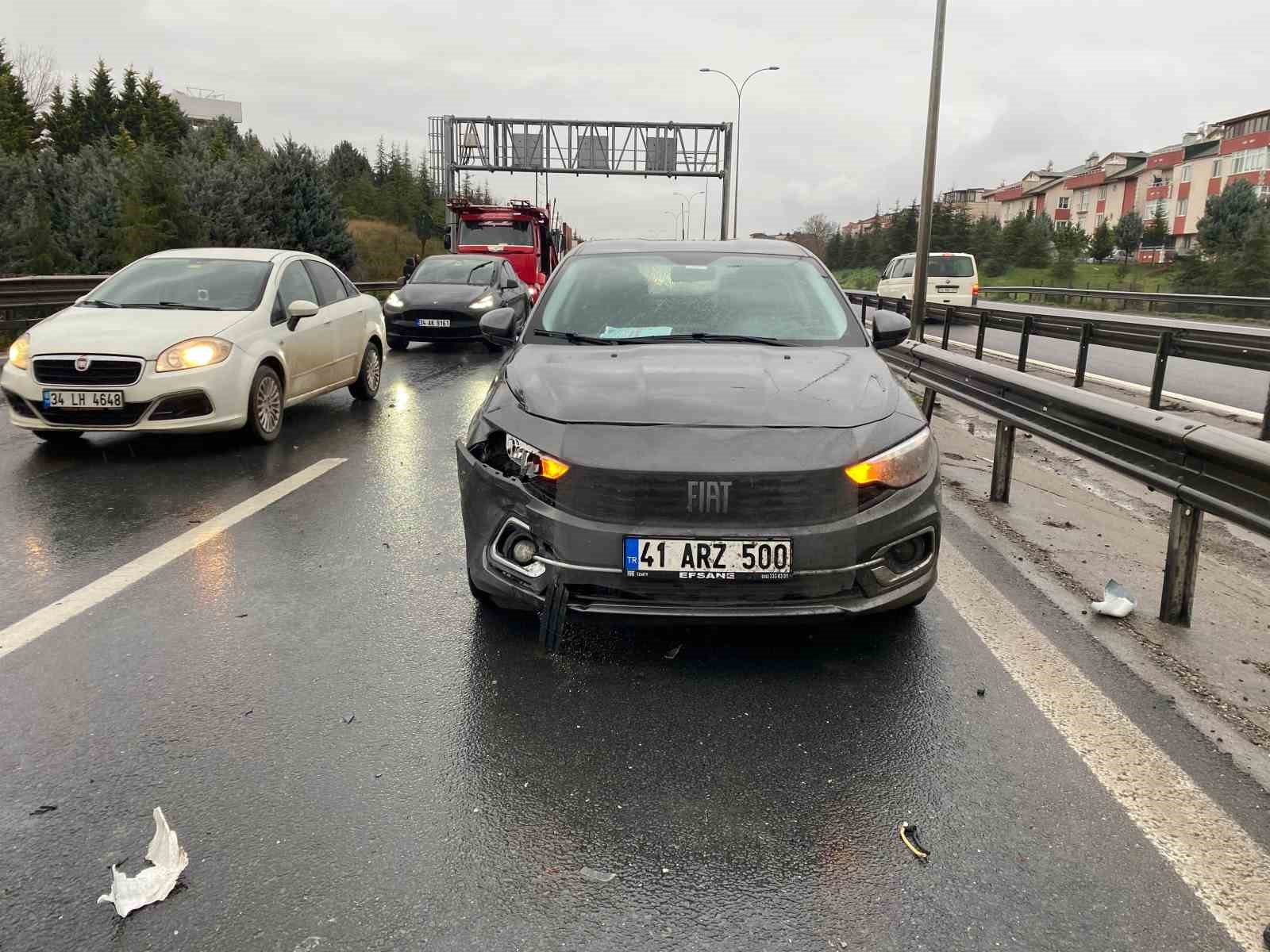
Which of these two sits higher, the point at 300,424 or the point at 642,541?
the point at 642,541

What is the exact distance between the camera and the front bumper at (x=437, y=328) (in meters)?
16.5

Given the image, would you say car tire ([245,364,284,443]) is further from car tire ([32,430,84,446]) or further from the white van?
the white van

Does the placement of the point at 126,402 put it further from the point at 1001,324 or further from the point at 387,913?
the point at 1001,324

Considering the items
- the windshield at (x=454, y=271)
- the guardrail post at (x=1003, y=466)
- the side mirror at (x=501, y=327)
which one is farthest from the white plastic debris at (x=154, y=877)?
the windshield at (x=454, y=271)

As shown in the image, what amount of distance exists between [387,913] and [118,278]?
7899 mm

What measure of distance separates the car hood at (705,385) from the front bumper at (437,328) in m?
12.1

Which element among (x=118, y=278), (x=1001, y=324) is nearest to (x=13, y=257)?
(x=118, y=278)

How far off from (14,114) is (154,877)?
7815cm

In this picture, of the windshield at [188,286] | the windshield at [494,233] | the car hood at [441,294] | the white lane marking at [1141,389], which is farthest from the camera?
the windshield at [494,233]

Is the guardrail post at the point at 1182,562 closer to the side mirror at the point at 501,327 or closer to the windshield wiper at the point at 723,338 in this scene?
the windshield wiper at the point at 723,338

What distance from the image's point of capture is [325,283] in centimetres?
997

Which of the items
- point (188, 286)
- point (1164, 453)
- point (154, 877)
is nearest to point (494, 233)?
point (188, 286)

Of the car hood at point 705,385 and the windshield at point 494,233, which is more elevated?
the windshield at point 494,233

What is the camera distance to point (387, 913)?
7.58 feet
